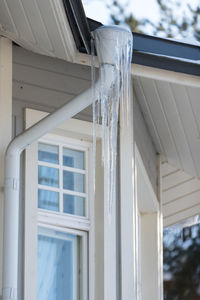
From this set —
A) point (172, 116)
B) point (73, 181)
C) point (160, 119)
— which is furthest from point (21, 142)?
point (160, 119)

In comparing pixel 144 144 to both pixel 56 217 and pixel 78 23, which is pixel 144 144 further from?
pixel 78 23

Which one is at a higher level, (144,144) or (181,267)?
(181,267)

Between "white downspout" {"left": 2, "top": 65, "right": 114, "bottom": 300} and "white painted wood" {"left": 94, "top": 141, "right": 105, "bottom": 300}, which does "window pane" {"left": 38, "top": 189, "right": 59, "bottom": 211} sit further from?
"white downspout" {"left": 2, "top": 65, "right": 114, "bottom": 300}

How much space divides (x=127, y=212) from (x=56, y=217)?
547 mm

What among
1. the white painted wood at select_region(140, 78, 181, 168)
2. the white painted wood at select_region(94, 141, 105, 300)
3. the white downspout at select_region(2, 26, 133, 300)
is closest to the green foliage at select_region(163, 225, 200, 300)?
the white painted wood at select_region(140, 78, 181, 168)

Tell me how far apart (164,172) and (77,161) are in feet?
9.38

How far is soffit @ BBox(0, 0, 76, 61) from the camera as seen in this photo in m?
4.99

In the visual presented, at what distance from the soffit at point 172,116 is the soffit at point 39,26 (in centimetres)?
99

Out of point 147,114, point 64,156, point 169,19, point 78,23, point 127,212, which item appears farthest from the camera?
point 169,19

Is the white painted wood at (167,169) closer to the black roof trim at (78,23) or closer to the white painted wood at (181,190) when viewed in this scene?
the white painted wood at (181,190)

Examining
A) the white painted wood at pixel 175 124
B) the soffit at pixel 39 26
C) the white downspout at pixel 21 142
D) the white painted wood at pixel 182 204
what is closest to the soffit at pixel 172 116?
the white painted wood at pixel 175 124

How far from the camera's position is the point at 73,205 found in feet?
19.0

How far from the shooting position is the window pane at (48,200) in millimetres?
5554

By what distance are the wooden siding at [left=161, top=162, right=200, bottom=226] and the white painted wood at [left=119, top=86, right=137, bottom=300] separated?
105 inches
